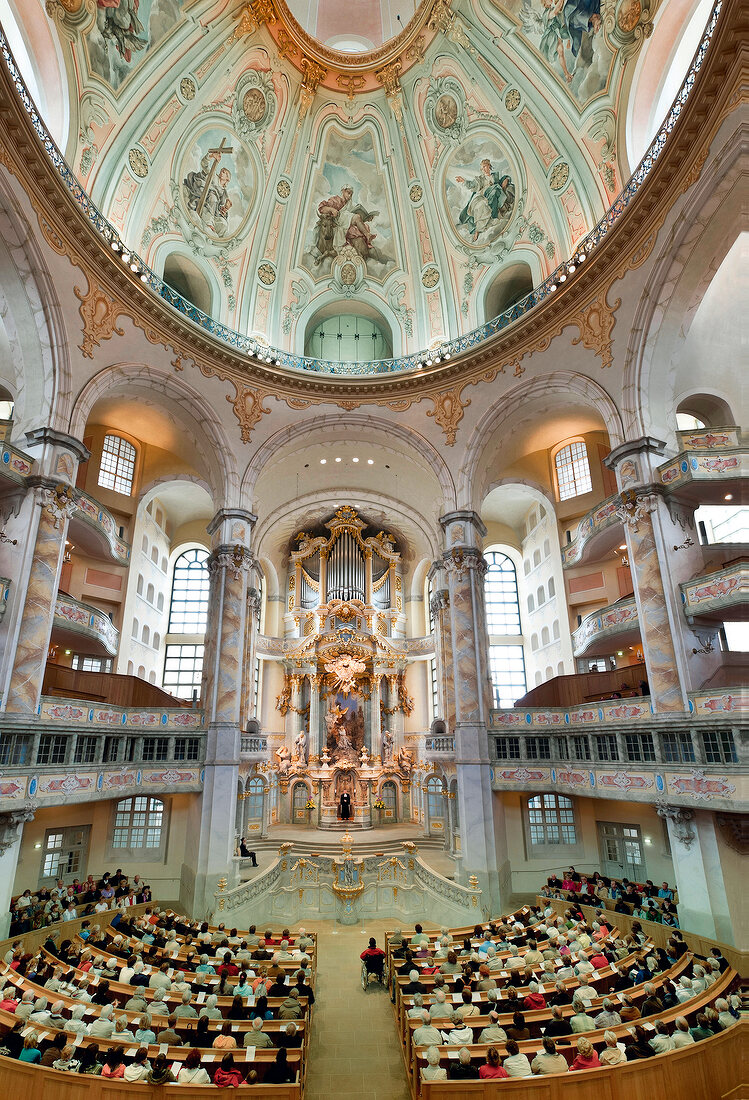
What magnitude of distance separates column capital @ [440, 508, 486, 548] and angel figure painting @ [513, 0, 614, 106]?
14290mm

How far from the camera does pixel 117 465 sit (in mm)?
25000

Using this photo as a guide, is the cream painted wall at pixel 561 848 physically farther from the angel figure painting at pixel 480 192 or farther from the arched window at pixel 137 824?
the angel figure painting at pixel 480 192

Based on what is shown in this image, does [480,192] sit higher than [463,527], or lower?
higher

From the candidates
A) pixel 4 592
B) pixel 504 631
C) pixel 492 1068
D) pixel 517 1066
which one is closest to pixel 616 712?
pixel 517 1066

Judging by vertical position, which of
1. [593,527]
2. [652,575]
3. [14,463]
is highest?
[593,527]

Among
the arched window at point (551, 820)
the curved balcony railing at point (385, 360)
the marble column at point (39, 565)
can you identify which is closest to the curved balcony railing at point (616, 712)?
the arched window at point (551, 820)

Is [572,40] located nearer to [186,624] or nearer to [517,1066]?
[517,1066]

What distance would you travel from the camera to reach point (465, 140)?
23.2 meters

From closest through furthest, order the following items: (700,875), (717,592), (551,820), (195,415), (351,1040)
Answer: (351,1040) → (700,875) → (717,592) → (551,820) → (195,415)

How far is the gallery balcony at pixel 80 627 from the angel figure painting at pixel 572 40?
23297mm

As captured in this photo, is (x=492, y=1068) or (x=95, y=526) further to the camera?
(x=95, y=526)

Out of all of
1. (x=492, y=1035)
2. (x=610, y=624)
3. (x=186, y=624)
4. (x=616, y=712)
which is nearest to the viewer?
(x=492, y=1035)

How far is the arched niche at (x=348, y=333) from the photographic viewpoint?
2767 centimetres

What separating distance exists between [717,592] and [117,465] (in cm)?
2259
